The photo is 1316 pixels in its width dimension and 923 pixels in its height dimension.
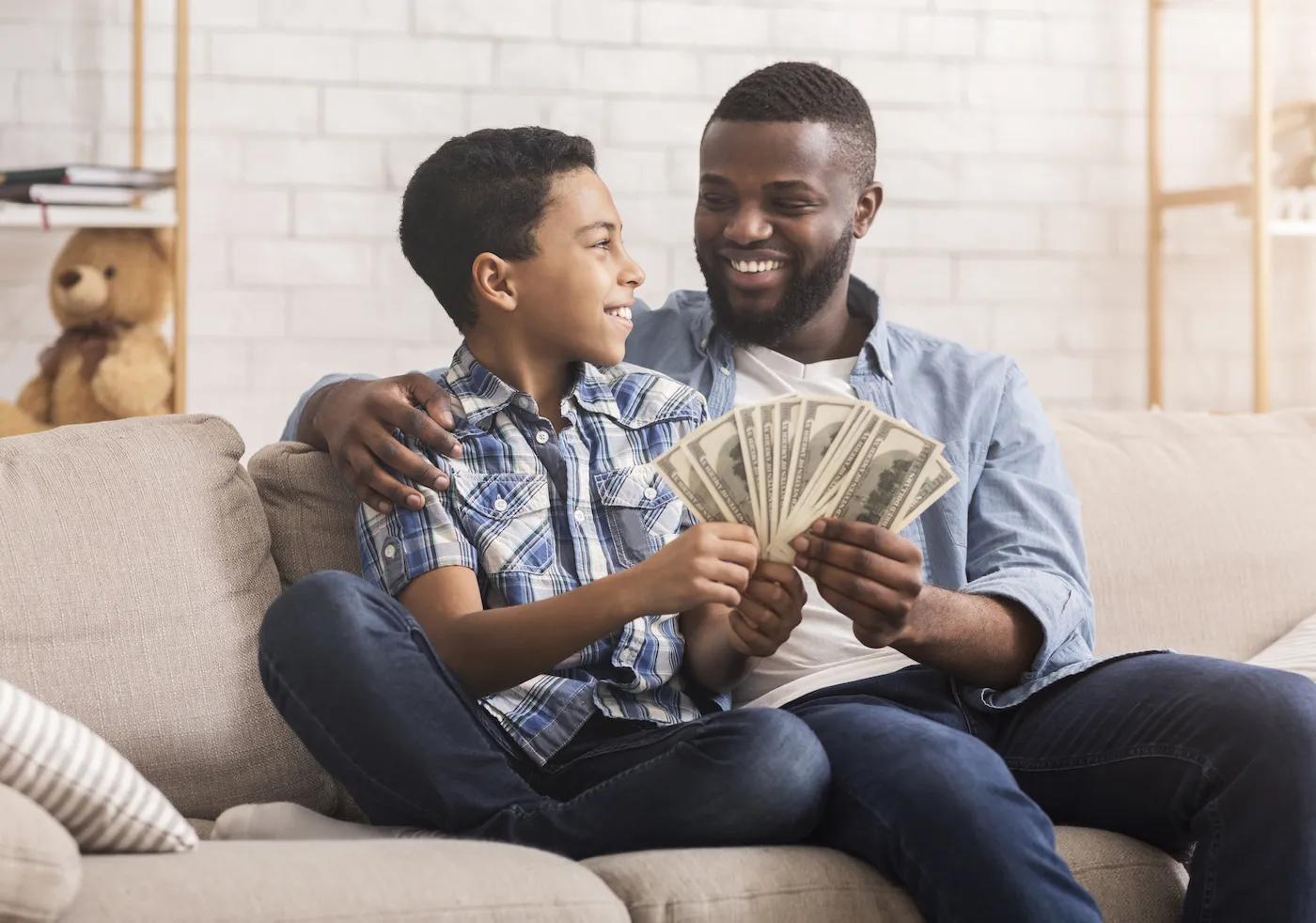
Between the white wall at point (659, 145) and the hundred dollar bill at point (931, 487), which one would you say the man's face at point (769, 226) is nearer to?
the hundred dollar bill at point (931, 487)

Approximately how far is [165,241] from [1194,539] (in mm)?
1974

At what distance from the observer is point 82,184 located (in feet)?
9.52

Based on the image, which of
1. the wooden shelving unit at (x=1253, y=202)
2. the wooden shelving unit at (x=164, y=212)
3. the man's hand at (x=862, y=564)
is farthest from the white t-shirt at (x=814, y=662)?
the wooden shelving unit at (x=1253, y=202)

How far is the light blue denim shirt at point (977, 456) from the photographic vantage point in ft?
5.88

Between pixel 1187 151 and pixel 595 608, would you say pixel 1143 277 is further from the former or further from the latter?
pixel 595 608

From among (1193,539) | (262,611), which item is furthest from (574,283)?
(1193,539)

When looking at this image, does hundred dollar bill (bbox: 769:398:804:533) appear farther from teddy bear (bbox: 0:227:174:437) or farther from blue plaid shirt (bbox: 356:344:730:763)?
teddy bear (bbox: 0:227:174:437)

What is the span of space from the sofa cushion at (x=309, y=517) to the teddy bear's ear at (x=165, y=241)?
1.15 m

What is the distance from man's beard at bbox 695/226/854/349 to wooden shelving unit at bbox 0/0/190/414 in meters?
1.29

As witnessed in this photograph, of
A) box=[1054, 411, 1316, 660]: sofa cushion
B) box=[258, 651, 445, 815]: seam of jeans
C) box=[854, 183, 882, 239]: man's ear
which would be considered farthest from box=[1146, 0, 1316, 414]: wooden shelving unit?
box=[258, 651, 445, 815]: seam of jeans

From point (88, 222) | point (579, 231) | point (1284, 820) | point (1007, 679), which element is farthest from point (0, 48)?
point (1284, 820)

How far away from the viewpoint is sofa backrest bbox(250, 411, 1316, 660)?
2219 millimetres

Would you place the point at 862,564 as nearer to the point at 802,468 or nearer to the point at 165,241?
the point at 802,468

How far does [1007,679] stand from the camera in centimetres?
177
